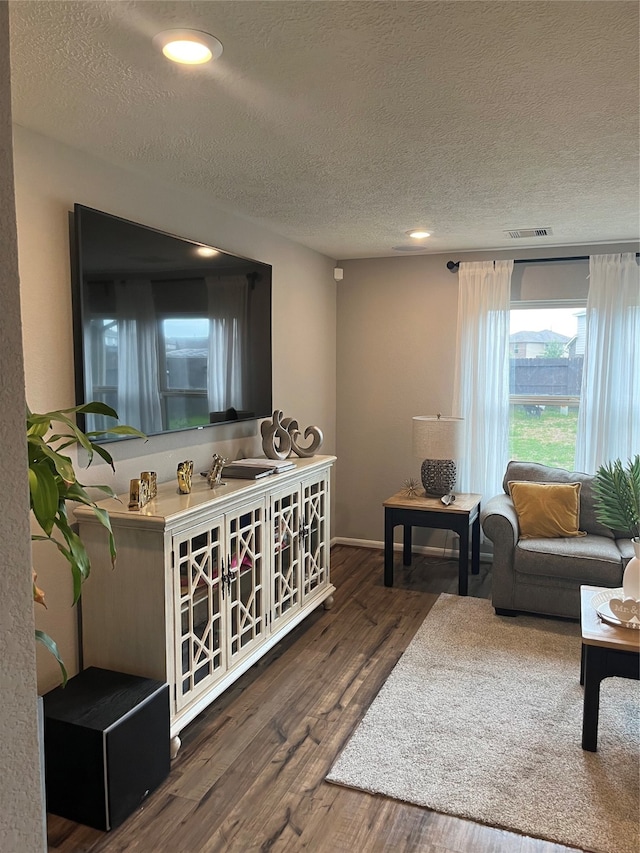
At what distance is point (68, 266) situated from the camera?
2490 millimetres

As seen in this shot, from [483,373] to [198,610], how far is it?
2890 millimetres

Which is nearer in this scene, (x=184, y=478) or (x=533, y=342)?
(x=184, y=478)

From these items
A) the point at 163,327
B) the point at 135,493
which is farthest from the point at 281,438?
the point at 135,493

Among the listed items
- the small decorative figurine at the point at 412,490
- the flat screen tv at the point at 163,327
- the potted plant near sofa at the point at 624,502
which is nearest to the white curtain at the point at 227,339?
the flat screen tv at the point at 163,327

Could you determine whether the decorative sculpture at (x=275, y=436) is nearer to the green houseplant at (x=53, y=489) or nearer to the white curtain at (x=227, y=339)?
the white curtain at (x=227, y=339)

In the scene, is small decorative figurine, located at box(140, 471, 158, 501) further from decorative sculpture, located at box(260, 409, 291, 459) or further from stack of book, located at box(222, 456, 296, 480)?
decorative sculpture, located at box(260, 409, 291, 459)

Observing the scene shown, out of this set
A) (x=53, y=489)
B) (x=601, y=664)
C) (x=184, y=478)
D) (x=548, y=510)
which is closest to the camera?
(x=53, y=489)

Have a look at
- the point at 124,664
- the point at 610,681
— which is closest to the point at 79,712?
the point at 124,664

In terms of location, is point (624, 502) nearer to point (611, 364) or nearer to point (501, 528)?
point (501, 528)

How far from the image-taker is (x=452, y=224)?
3.88 meters

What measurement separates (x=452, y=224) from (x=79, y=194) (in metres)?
2.21

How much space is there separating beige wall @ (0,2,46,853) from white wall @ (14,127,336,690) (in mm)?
1634

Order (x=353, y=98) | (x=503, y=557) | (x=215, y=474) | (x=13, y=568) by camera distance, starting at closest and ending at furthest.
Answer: (x=13, y=568) < (x=353, y=98) < (x=215, y=474) < (x=503, y=557)

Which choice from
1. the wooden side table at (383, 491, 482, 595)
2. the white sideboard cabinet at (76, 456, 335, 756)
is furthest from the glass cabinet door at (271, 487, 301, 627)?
the wooden side table at (383, 491, 482, 595)
